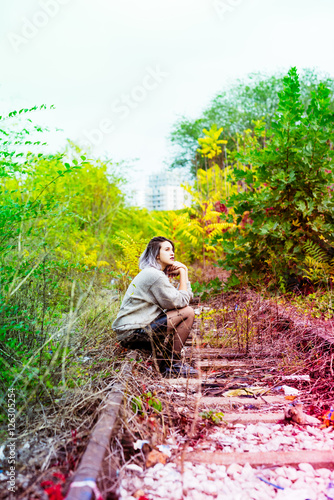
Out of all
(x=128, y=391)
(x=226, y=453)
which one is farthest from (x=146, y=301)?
(x=226, y=453)

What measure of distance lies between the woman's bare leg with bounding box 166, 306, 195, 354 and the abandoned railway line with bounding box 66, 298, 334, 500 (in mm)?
622

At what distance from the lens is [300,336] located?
13.6 feet

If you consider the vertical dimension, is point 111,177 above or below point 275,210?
above

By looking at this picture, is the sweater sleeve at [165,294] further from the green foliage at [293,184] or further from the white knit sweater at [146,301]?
the green foliage at [293,184]

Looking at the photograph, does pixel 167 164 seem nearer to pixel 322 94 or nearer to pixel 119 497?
pixel 322 94

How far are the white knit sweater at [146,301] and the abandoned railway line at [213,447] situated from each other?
1.83 feet

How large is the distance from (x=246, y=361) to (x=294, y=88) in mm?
4102

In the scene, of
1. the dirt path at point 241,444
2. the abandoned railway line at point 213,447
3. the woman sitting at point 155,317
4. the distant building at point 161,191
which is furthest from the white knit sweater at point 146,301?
the distant building at point 161,191

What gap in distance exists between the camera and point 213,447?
2414 millimetres

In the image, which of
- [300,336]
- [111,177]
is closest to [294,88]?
[300,336]

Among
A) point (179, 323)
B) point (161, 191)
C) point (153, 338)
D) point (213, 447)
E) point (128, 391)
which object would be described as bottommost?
point (213, 447)

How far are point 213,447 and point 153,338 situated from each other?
1.66m

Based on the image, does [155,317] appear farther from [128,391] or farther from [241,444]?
[241,444]

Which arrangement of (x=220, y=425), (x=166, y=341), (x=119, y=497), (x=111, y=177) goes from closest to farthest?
1. (x=119, y=497)
2. (x=220, y=425)
3. (x=166, y=341)
4. (x=111, y=177)
